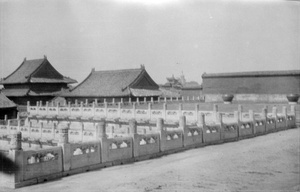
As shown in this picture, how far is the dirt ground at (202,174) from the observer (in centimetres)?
825

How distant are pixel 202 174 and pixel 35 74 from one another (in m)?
37.2

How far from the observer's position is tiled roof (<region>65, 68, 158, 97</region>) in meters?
39.3

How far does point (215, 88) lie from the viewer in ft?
140

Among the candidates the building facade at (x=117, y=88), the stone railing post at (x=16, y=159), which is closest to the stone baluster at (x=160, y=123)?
the stone railing post at (x=16, y=159)

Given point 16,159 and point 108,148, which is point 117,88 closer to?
point 108,148

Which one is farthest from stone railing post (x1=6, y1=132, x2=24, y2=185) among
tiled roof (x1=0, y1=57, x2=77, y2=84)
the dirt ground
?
tiled roof (x1=0, y1=57, x2=77, y2=84)

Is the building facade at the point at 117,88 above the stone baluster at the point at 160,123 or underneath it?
above

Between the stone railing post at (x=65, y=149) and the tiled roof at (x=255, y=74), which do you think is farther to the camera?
the tiled roof at (x=255, y=74)

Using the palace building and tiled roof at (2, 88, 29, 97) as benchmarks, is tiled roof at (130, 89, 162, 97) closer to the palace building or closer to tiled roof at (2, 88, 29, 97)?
the palace building

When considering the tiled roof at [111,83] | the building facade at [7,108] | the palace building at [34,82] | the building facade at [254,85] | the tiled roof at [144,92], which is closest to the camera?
the building facade at [7,108]

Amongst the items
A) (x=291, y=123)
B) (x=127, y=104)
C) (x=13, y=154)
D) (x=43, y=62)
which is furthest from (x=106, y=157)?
(x=43, y=62)

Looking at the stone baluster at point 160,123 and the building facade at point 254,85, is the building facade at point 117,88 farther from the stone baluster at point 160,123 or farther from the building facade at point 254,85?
the stone baluster at point 160,123

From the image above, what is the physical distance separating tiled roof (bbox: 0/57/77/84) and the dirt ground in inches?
1314

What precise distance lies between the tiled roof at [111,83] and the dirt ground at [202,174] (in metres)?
25.9
